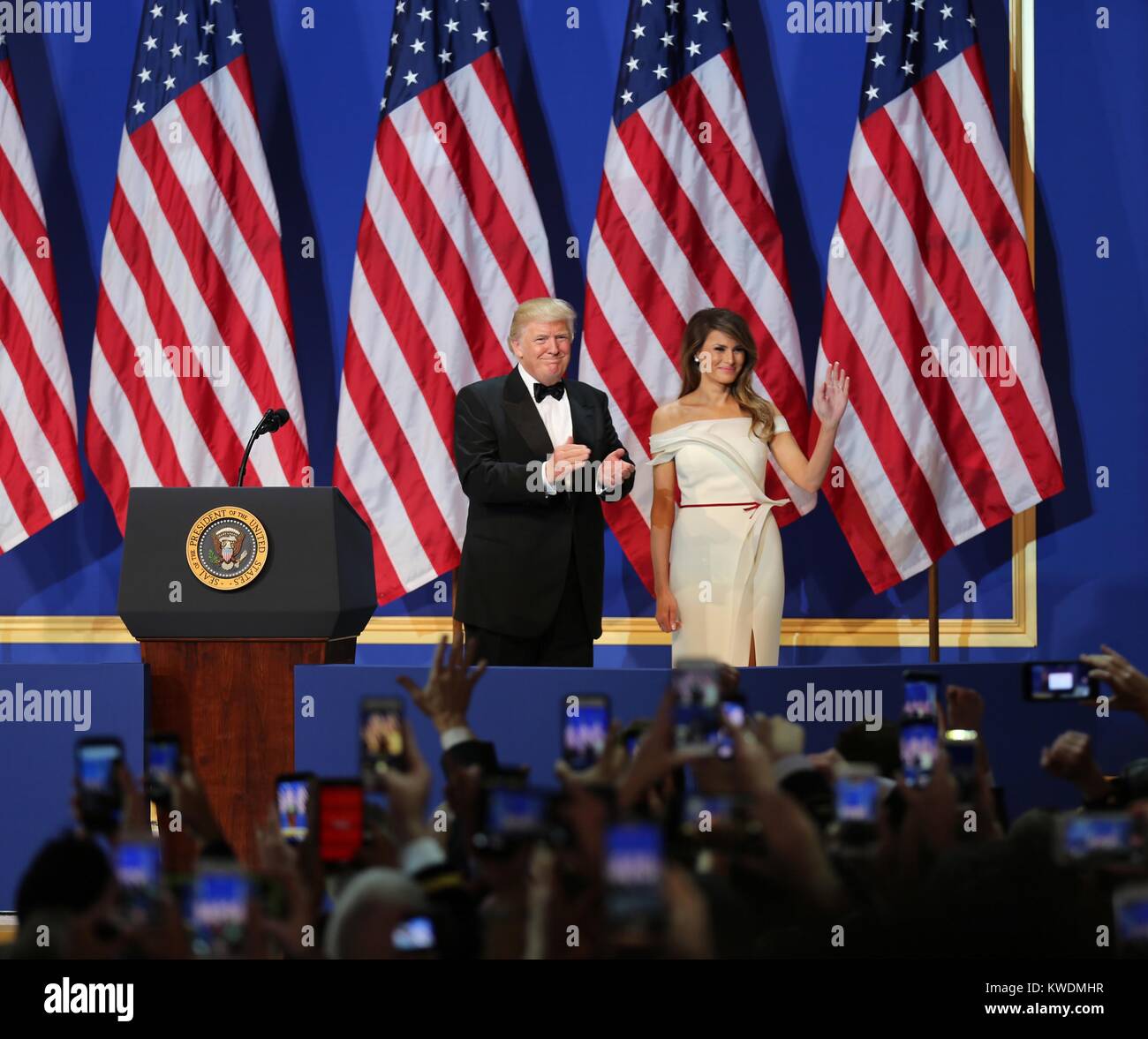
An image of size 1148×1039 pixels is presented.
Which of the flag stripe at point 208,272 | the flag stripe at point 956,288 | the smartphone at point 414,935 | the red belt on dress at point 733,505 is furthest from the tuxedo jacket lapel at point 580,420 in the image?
the smartphone at point 414,935

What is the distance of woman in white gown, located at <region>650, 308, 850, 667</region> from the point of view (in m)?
4.31

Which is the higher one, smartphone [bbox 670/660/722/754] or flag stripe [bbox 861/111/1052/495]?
flag stripe [bbox 861/111/1052/495]

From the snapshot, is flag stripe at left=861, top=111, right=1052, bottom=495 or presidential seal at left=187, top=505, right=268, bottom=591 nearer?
presidential seal at left=187, top=505, right=268, bottom=591

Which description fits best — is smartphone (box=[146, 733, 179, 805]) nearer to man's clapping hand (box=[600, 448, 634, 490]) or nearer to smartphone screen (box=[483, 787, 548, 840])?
smartphone screen (box=[483, 787, 548, 840])

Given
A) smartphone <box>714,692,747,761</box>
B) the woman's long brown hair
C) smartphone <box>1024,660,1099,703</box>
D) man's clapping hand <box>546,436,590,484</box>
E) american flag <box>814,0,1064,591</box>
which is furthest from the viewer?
american flag <box>814,0,1064,591</box>

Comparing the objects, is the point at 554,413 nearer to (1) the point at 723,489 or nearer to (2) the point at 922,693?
(1) the point at 723,489

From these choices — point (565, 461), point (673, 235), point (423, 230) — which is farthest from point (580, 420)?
point (423, 230)

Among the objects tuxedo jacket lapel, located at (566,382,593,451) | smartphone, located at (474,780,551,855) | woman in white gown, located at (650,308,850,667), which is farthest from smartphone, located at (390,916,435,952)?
woman in white gown, located at (650,308,850,667)

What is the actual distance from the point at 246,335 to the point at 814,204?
2.32 metres

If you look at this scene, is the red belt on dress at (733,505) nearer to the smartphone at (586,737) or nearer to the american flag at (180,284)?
the american flag at (180,284)

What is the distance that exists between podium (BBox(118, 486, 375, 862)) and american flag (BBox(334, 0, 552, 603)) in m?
2.08

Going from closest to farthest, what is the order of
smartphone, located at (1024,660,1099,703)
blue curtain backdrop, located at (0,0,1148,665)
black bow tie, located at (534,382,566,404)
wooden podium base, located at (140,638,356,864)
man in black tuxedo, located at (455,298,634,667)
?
smartphone, located at (1024,660,1099,703) → wooden podium base, located at (140,638,356,864) → man in black tuxedo, located at (455,298,634,667) → black bow tie, located at (534,382,566,404) → blue curtain backdrop, located at (0,0,1148,665)

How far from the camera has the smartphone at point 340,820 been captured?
1.11 m

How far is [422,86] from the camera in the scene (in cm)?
531
